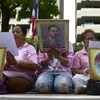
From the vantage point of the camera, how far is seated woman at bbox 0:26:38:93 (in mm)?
3583

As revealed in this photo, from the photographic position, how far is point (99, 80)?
11.1 ft

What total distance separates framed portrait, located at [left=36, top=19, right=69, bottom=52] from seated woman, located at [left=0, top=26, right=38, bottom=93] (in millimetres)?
207

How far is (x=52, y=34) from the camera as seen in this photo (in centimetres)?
355

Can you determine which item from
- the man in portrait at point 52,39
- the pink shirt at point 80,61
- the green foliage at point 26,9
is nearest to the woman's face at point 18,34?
the man in portrait at point 52,39

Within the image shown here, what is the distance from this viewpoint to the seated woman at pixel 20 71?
3.58 m

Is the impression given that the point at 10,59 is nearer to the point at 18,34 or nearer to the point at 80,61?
the point at 18,34

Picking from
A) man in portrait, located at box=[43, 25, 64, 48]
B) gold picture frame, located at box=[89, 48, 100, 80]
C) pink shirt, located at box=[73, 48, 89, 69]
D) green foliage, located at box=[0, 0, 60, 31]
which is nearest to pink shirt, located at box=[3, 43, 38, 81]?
man in portrait, located at box=[43, 25, 64, 48]

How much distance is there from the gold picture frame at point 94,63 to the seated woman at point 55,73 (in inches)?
11.9

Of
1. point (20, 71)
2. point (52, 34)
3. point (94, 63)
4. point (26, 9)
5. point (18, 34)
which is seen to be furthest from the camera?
point (26, 9)

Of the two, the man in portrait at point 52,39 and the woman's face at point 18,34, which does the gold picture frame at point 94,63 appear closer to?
the man in portrait at point 52,39

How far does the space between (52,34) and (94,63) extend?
0.51m

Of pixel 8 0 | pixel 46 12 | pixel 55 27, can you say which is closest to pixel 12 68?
pixel 55 27

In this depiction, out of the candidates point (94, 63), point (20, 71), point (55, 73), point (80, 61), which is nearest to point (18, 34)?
point (20, 71)

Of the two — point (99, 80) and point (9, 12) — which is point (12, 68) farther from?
point (9, 12)
